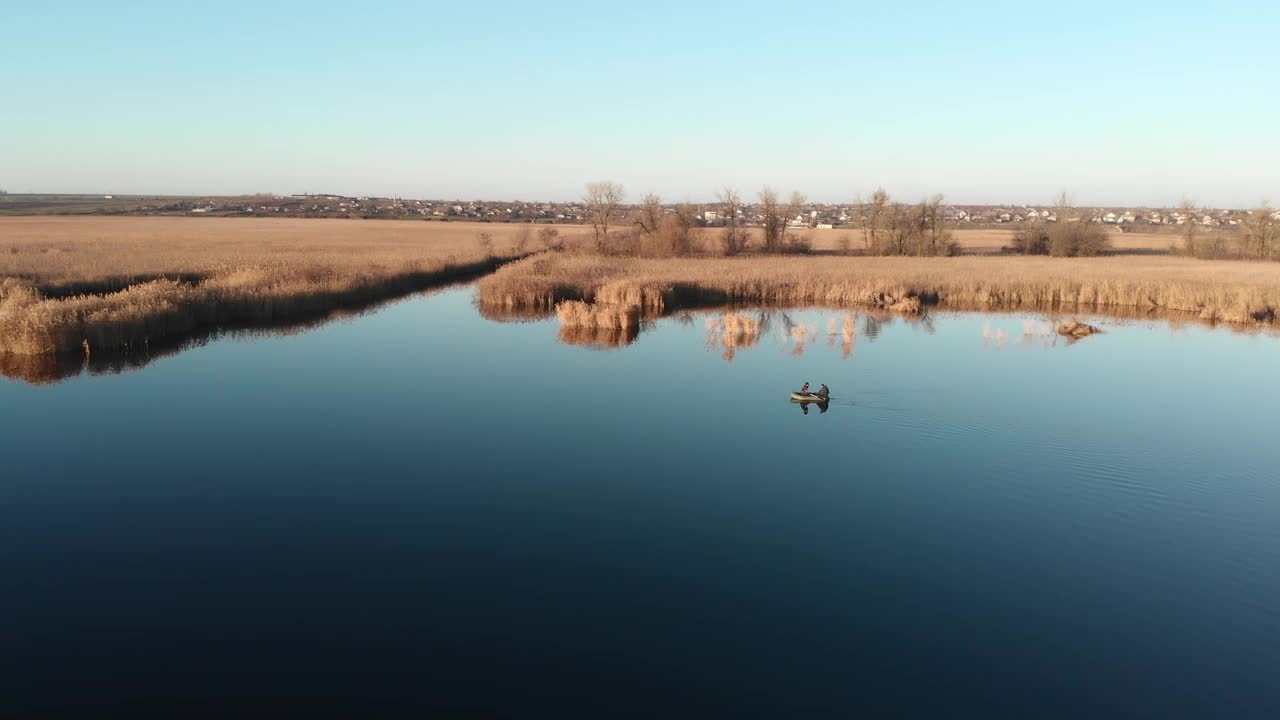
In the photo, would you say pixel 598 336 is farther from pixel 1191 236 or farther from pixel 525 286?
pixel 1191 236

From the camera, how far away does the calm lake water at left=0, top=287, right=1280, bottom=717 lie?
675cm

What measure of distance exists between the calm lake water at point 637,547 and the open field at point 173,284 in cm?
288

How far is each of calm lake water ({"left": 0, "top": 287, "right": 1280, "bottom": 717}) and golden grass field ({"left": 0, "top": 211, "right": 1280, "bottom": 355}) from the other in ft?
15.7

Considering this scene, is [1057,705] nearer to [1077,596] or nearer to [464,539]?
[1077,596]

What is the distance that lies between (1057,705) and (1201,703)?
1.21 metres

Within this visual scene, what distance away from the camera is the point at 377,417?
14.5 meters

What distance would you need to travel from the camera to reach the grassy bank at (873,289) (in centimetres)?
2922

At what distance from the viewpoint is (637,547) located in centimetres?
921

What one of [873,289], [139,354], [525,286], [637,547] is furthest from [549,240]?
[637,547]

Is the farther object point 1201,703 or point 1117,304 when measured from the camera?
point 1117,304

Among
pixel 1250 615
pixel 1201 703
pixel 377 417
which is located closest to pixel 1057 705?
pixel 1201 703

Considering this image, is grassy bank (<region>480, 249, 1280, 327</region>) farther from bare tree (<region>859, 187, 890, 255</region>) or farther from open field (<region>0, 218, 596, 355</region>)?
bare tree (<region>859, 187, 890, 255</region>)

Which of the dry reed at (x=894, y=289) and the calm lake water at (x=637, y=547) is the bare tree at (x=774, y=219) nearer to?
the dry reed at (x=894, y=289)

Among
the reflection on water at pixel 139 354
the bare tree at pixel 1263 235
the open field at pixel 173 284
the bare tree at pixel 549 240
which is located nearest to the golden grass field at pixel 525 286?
the open field at pixel 173 284
